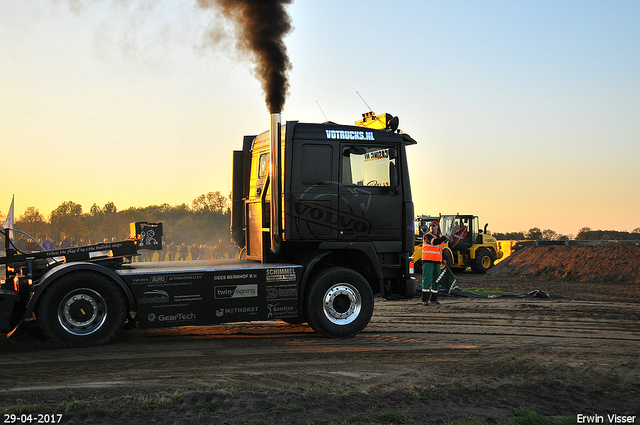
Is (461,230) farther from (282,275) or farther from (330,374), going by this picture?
(330,374)

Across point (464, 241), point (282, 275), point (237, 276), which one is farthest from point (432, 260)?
point (464, 241)

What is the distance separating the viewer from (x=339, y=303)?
8961 mm

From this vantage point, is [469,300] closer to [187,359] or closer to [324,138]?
[324,138]

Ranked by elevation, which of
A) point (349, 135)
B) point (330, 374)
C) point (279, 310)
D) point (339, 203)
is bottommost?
point (330, 374)

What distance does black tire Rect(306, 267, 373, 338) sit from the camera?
344 inches

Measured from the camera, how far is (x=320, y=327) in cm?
874

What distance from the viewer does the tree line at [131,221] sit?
46.5m

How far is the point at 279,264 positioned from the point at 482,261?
58.6ft

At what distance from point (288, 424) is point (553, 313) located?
29.6 feet

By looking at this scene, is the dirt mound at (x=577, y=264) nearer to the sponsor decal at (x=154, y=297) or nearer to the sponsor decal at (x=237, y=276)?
the sponsor decal at (x=237, y=276)

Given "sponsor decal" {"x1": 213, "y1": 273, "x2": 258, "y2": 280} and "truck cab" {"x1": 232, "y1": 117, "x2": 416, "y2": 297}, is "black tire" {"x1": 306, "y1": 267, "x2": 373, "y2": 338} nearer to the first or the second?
"truck cab" {"x1": 232, "y1": 117, "x2": 416, "y2": 297}

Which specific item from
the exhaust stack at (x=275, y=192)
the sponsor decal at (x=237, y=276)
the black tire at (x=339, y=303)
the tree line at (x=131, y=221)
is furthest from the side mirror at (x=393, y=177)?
the tree line at (x=131, y=221)

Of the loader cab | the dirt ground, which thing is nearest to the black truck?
the dirt ground

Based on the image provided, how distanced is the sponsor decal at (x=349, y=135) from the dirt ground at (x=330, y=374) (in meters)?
3.31
